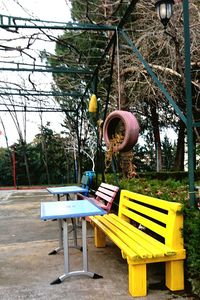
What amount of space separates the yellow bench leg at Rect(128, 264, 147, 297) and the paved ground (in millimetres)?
63

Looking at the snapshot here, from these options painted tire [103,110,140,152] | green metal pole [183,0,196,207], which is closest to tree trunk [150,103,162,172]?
painted tire [103,110,140,152]

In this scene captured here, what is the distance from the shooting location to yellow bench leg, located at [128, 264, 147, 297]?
232cm

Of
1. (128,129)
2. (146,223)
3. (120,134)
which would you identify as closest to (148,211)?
(146,223)

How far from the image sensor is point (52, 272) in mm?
2908

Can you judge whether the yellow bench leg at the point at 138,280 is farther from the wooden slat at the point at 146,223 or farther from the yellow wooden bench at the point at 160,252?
the wooden slat at the point at 146,223

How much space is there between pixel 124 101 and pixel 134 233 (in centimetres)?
508

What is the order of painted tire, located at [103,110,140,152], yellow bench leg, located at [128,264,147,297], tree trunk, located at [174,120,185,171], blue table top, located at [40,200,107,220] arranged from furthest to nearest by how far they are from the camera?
tree trunk, located at [174,120,185,171], painted tire, located at [103,110,140,152], blue table top, located at [40,200,107,220], yellow bench leg, located at [128,264,147,297]

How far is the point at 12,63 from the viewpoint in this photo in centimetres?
646

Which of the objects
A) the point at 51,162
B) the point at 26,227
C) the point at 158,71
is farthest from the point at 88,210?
the point at 51,162

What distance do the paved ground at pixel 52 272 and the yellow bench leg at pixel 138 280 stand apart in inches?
2.5

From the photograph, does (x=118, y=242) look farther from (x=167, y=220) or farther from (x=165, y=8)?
(x=165, y=8)

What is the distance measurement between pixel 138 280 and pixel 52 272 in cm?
93

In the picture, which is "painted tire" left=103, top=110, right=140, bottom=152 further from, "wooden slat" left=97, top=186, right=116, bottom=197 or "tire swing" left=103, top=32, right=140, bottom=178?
"wooden slat" left=97, top=186, right=116, bottom=197

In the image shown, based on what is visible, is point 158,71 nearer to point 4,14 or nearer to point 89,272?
point 4,14
